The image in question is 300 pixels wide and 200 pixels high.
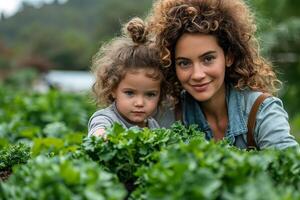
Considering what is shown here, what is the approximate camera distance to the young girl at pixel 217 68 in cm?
351

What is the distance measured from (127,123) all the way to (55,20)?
8150 cm

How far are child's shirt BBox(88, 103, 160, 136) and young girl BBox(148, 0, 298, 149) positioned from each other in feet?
1.16

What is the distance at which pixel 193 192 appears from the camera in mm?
1742

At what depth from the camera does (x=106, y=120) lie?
143 inches

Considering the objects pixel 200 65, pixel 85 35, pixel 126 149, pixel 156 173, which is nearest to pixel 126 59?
pixel 200 65

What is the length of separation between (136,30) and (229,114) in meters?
0.83

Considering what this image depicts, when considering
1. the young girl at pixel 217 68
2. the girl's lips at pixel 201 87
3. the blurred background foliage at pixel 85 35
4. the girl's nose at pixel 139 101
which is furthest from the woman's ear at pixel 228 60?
the blurred background foliage at pixel 85 35

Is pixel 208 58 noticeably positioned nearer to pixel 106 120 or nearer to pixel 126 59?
pixel 126 59

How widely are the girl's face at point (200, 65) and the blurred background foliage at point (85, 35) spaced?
953mm

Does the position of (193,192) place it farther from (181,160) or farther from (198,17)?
(198,17)

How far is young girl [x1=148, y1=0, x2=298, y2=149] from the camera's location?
3.51 meters

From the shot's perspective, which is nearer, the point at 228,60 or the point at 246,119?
the point at 246,119

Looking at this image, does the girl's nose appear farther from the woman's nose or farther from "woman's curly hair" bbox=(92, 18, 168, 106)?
the woman's nose

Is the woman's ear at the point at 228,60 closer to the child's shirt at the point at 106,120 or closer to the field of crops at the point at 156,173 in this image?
the child's shirt at the point at 106,120
